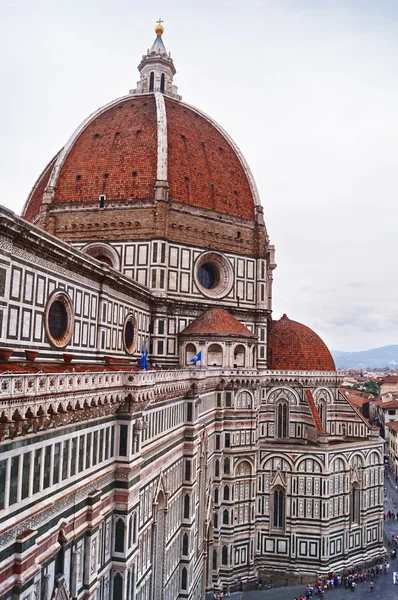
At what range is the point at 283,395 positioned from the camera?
3656 centimetres

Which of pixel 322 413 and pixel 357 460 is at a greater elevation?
pixel 322 413

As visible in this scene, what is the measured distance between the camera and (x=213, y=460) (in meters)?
30.9

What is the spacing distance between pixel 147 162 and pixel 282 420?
19.3 meters

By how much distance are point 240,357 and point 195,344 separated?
2.95 metres

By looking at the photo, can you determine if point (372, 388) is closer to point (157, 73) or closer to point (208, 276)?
point (208, 276)

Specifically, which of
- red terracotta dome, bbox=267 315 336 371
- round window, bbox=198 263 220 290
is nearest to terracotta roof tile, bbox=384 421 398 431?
red terracotta dome, bbox=267 315 336 371

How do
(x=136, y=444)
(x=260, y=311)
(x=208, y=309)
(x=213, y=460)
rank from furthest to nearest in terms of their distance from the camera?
(x=260, y=311)
(x=208, y=309)
(x=213, y=460)
(x=136, y=444)

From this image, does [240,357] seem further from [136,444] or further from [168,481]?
[136,444]

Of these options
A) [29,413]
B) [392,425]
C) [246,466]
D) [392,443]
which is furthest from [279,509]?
[392,425]

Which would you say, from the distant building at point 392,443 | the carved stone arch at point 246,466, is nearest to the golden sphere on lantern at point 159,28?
the carved stone arch at point 246,466

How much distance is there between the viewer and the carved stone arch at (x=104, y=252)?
106 feet

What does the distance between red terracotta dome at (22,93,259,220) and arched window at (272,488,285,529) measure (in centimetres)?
1838

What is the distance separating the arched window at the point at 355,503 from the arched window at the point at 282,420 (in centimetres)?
559

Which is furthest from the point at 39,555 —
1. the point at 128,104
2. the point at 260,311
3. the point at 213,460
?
the point at 128,104
